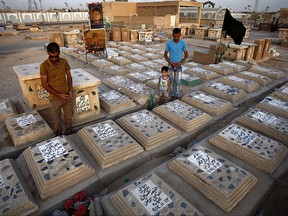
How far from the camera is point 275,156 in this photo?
120 inches

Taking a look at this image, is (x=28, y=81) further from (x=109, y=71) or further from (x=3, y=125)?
(x=109, y=71)

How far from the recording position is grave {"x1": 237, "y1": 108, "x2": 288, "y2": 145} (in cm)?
365

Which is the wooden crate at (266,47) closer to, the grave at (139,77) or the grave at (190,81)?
the grave at (190,81)

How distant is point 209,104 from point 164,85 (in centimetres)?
115

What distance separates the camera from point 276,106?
457 cm

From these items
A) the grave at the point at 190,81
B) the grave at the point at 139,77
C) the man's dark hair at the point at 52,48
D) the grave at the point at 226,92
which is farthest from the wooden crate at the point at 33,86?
the grave at the point at 226,92

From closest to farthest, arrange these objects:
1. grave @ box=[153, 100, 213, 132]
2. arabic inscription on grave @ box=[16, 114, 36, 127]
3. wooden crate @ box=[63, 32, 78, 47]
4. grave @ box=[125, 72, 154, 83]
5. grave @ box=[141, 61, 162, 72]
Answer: arabic inscription on grave @ box=[16, 114, 36, 127], grave @ box=[153, 100, 213, 132], grave @ box=[125, 72, 154, 83], grave @ box=[141, 61, 162, 72], wooden crate @ box=[63, 32, 78, 47]

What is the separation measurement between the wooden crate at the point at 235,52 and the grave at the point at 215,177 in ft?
24.8

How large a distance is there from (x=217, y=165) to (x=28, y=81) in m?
3.92

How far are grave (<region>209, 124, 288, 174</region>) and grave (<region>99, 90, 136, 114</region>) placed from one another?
2118 millimetres

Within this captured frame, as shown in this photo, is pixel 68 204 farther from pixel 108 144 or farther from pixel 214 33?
pixel 214 33

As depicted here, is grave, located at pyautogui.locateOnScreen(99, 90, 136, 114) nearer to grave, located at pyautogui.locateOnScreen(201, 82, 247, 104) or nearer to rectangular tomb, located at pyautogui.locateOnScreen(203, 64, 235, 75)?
grave, located at pyautogui.locateOnScreen(201, 82, 247, 104)

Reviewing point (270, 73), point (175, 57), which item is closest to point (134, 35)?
point (270, 73)

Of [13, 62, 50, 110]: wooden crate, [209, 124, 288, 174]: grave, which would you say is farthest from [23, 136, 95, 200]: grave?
[209, 124, 288, 174]: grave
